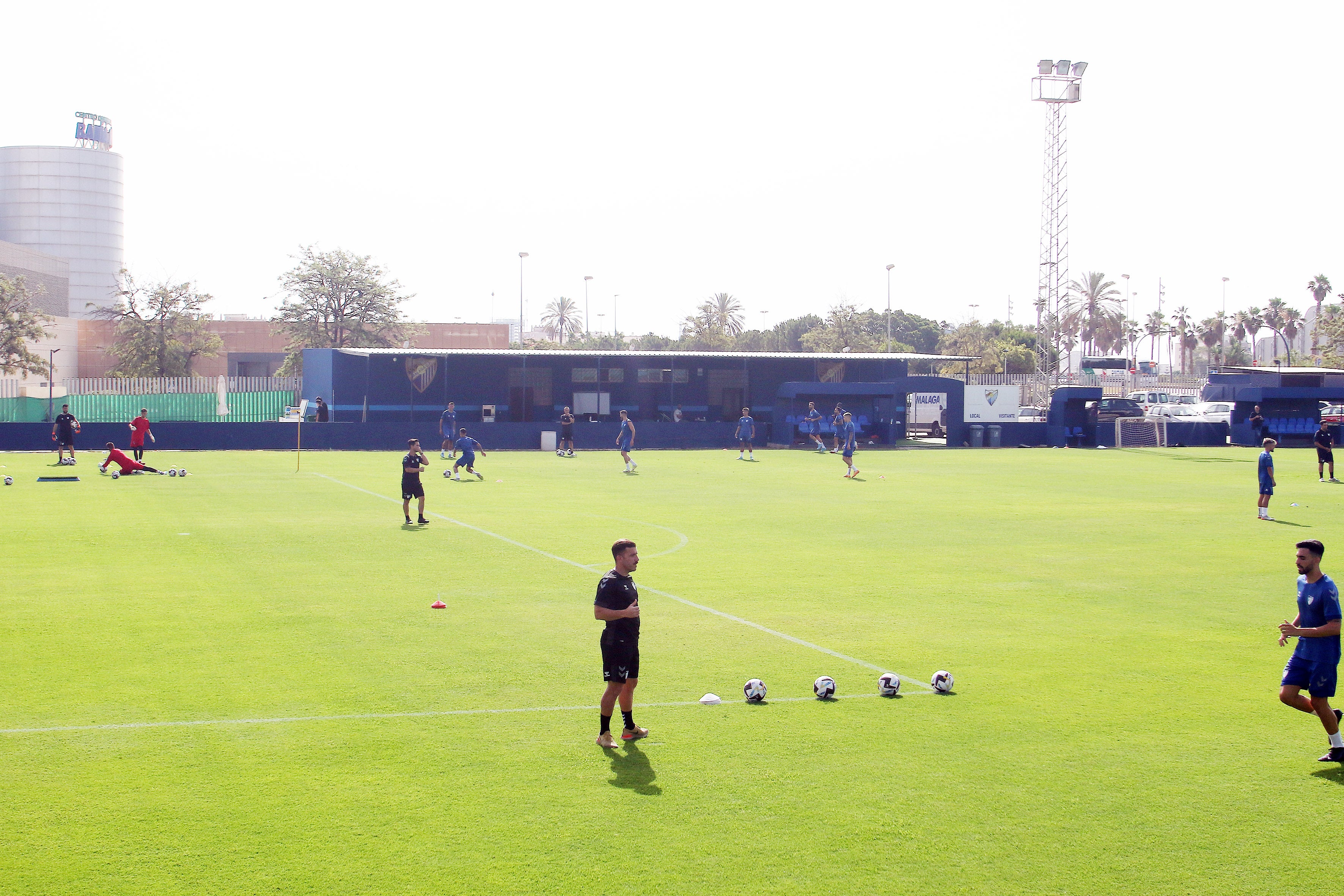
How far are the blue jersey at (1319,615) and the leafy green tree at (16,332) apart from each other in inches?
3178

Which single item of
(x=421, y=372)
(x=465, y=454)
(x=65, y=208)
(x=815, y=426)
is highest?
(x=65, y=208)

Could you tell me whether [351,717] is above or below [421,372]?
below

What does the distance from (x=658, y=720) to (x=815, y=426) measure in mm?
44280

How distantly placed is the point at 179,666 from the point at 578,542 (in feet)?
31.1

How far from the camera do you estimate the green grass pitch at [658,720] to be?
6543 mm

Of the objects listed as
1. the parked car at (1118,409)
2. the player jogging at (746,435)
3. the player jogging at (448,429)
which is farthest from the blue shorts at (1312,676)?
the parked car at (1118,409)

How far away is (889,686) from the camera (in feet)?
32.7

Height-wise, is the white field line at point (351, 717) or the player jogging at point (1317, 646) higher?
the player jogging at point (1317, 646)

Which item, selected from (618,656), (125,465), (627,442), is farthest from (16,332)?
(618,656)

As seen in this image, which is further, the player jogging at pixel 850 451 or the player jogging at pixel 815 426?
the player jogging at pixel 815 426

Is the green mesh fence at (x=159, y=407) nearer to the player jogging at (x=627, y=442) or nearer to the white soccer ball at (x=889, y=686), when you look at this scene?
the player jogging at (x=627, y=442)

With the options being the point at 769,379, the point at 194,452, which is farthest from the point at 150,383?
the point at 769,379

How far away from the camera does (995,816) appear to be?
23.7 feet

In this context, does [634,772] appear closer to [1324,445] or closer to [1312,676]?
[1312,676]
